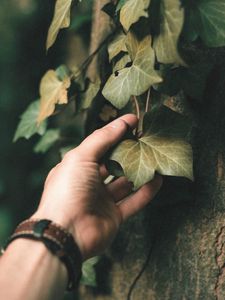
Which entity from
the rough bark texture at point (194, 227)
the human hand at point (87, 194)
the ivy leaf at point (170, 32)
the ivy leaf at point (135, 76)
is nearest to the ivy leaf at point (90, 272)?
the rough bark texture at point (194, 227)

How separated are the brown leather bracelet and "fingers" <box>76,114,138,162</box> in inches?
6.3

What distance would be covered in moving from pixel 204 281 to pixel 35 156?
1090 millimetres

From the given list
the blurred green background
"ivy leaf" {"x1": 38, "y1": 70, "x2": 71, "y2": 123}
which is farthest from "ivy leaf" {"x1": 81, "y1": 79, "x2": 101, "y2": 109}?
the blurred green background

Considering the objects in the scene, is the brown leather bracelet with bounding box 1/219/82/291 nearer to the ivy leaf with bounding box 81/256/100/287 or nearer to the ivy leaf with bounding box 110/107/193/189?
the ivy leaf with bounding box 110/107/193/189

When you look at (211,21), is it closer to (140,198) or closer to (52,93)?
(140,198)

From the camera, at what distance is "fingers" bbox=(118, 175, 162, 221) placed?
0.92 meters

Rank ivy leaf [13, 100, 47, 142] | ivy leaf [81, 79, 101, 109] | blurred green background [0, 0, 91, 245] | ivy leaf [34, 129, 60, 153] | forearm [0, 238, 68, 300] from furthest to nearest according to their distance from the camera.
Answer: blurred green background [0, 0, 91, 245] → ivy leaf [34, 129, 60, 153] → ivy leaf [13, 100, 47, 142] → ivy leaf [81, 79, 101, 109] → forearm [0, 238, 68, 300]

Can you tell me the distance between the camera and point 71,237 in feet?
2.78

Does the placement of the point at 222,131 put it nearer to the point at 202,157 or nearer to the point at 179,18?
the point at 202,157

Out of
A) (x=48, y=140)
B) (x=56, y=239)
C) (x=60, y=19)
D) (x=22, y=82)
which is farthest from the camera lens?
(x=22, y=82)

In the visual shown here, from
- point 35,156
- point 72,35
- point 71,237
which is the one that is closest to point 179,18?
point 71,237

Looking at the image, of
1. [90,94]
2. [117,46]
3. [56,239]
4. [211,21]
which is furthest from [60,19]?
[56,239]

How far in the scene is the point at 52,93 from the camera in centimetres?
118

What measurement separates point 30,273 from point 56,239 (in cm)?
8
